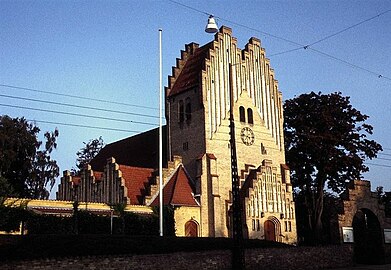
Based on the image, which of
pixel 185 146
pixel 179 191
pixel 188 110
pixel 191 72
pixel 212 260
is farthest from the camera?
pixel 191 72

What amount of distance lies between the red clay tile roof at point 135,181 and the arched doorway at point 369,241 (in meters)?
18.1

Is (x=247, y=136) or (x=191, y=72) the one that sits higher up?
(x=191, y=72)

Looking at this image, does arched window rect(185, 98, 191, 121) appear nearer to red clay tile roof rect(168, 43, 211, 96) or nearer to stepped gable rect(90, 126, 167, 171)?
red clay tile roof rect(168, 43, 211, 96)

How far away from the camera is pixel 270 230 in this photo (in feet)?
146

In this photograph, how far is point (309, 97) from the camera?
55.9 m

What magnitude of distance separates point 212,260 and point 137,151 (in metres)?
27.7

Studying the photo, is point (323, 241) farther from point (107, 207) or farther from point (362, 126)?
point (107, 207)

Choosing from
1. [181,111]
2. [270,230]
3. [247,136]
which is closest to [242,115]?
[247,136]

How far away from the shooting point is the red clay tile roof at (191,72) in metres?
47.8

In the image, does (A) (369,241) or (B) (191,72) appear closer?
(A) (369,241)

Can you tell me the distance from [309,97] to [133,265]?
122 ft

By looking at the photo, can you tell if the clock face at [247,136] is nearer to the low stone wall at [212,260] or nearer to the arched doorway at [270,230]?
the arched doorway at [270,230]

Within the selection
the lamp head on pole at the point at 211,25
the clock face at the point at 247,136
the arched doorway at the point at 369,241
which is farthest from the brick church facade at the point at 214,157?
the lamp head on pole at the point at 211,25

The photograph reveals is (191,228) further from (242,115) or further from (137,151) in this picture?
(137,151)
